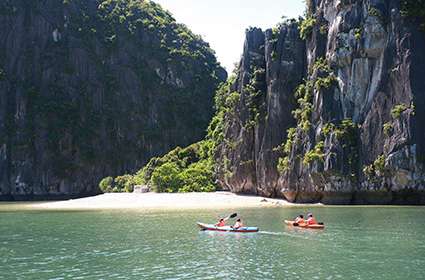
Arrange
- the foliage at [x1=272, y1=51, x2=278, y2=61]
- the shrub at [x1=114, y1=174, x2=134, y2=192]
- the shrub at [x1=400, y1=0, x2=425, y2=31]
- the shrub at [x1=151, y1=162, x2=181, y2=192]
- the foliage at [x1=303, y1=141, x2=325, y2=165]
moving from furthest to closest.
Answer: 1. the shrub at [x1=114, y1=174, x2=134, y2=192]
2. the shrub at [x1=151, y1=162, x2=181, y2=192]
3. the foliage at [x1=272, y1=51, x2=278, y2=61]
4. the foliage at [x1=303, y1=141, x2=325, y2=165]
5. the shrub at [x1=400, y1=0, x2=425, y2=31]

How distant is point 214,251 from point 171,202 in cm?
4462

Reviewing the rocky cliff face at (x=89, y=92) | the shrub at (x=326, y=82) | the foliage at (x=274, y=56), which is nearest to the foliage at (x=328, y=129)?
the shrub at (x=326, y=82)

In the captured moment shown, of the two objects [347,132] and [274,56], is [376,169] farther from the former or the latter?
[274,56]

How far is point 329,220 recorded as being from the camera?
4138 cm

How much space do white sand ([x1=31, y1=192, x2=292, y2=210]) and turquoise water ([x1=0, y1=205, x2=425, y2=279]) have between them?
2558 centimetres

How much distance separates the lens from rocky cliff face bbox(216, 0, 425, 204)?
56094 mm

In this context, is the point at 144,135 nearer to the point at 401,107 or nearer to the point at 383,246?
the point at 401,107

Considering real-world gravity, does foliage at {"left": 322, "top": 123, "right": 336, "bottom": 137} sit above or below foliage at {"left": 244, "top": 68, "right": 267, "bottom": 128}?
below

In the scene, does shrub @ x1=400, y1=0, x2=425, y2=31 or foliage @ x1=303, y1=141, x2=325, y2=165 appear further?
foliage @ x1=303, y1=141, x2=325, y2=165

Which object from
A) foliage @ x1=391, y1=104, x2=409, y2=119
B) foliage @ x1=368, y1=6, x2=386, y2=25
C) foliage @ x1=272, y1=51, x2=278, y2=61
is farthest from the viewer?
foliage @ x1=272, y1=51, x2=278, y2=61

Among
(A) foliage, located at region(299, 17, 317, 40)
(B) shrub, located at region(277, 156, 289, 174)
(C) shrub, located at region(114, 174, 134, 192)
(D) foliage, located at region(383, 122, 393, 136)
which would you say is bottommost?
(C) shrub, located at region(114, 174, 134, 192)

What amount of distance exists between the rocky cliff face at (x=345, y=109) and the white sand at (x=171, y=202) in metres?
3.46

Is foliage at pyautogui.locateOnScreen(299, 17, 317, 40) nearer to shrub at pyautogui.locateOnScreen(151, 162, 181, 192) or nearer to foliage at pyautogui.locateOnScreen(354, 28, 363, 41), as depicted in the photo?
foliage at pyautogui.locateOnScreen(354, 28, 363, 41)

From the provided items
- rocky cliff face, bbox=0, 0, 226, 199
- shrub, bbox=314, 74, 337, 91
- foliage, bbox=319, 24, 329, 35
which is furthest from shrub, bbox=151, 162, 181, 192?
rocky cliff face, bbox=0, 0, 226, 199
